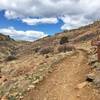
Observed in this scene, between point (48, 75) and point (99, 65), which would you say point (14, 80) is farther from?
point (99, 65)

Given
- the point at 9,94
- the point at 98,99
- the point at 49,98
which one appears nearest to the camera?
the point at 98,99

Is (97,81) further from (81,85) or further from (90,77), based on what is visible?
(81,85)

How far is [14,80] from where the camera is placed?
1086 inches

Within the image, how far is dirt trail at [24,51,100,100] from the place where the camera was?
20450 millimetres

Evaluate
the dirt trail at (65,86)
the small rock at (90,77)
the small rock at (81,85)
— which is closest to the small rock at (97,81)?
the small rock at (90,77)

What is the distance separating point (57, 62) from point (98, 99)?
11330 mm

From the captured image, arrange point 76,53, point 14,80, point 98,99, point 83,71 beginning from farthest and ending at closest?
point 76,53 → point 14,80 → point 83,71 → point 98,99

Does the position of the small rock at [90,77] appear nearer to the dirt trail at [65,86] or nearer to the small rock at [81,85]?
the small rock at [81,85]

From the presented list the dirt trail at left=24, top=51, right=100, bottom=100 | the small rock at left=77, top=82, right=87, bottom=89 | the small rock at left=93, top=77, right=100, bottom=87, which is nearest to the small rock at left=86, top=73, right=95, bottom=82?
the small rock at left=93, top=77, right=100, bottom=87

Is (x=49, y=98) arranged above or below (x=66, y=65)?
below

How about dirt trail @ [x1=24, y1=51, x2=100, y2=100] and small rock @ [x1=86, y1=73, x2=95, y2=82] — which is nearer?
dirt trail @ [x1=24, y1=51, x2=100, y2=100]

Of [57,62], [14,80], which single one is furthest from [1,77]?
[57,62]

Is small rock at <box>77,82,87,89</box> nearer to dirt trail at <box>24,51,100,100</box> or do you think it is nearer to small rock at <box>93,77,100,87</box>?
dirt trail at <box>24,51,100,100</box>

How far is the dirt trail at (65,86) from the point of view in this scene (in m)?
20.5
